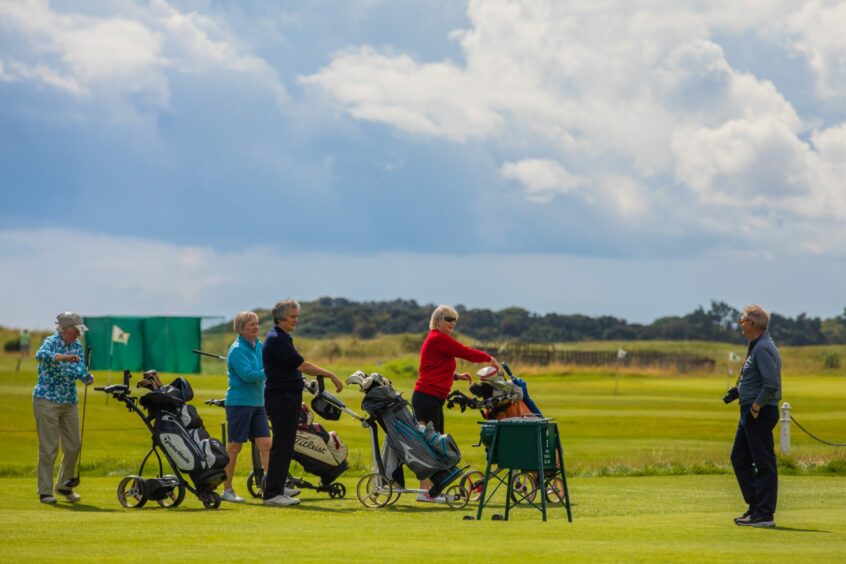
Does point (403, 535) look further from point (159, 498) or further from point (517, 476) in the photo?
point (159, 498)

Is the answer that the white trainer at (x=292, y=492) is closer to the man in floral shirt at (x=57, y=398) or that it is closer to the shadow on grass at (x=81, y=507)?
the shadow on grass at (x=81, y=507)

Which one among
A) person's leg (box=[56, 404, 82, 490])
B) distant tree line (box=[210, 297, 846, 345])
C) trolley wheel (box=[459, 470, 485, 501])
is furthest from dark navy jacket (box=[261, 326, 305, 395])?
distant tree line (box=[210, 297, 846, 345])

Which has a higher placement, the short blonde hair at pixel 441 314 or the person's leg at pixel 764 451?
the short blonde hair at pixel 441 314

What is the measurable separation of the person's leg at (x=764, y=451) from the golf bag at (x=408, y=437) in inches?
114

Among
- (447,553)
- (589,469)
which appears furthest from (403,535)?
(589,469)

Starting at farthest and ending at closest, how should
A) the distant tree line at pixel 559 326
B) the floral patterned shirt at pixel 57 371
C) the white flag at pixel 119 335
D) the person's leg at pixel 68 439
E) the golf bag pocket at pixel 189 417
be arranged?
the distant tree line at pixel 559 326 → the white flag at pixel 119 335 → the person's leg at pixel 68 439 → the floral patterned shirt at pixel 57 371 → the golf bag pocket at pixel 189 417

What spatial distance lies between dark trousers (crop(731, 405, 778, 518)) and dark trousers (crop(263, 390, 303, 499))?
4.13 meters

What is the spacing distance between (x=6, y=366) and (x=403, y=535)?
6846 cm

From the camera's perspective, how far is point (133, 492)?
13.6m

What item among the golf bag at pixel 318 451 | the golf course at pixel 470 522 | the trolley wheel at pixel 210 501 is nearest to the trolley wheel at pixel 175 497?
the golf course at pixel 470 522

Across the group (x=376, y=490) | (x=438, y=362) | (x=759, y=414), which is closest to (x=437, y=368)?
(x=438, y=362)

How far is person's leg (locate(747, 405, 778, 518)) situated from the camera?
12.0 meters

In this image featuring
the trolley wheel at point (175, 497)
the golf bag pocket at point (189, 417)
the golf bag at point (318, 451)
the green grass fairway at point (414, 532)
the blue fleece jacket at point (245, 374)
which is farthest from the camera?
the golf bag at point (318, 451)

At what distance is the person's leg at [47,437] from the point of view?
46.6ft
